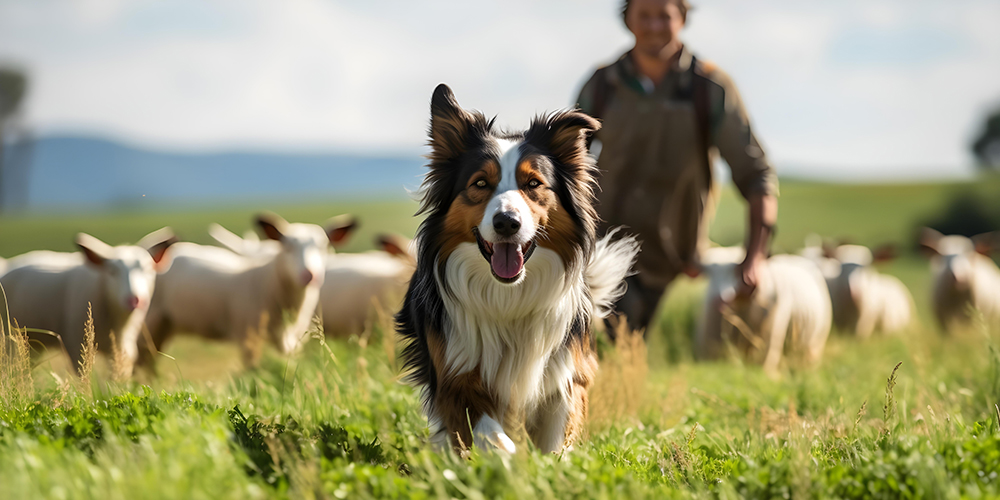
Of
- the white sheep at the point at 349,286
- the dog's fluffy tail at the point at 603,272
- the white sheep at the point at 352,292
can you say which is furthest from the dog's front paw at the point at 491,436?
the white sheep at the point at 352,292

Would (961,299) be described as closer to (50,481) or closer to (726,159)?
(726,159)

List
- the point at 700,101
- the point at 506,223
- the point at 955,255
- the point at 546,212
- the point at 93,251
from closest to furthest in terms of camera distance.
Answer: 1. the point at 506,223
2. the point at 546,212
3. the point at 700,101
4. the point at 93,251
5. the point at 955,255

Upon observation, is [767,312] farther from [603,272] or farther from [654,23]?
[603,272]

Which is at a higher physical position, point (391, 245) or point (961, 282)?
point (391, 245)

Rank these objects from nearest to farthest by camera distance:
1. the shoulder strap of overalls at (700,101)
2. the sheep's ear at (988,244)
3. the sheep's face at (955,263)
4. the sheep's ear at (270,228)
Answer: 1. the shoulder strap of overalls at (700,101)
2. the sheep's ear at (270,228)
3. the sheep's face at (955,263)
4. the sheep's ear at (988,244)

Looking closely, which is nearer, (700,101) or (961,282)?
(700,101)

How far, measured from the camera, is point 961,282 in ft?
40.7

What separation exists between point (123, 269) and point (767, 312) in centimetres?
723

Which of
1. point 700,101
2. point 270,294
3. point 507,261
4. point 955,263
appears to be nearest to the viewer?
point 507,261

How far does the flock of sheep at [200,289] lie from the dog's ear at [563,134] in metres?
1.76

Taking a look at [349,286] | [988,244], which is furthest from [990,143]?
[349,286]

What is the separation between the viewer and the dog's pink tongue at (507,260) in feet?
11.4

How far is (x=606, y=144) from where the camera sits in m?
5.84

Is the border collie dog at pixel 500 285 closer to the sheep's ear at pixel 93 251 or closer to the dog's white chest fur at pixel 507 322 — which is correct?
the dog's white chest fur at pixel 507 322
